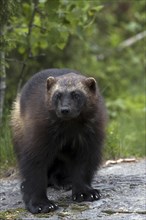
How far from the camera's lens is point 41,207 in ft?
15.9

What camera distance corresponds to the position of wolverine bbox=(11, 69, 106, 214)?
4898 millimetres

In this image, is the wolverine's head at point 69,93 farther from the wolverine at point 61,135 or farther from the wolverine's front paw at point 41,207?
the wolverine's front paw at point 41,207

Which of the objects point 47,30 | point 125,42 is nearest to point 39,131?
point 47,30

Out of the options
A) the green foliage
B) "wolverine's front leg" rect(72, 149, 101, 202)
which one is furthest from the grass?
"wolverine's front leg" rect(72, 149, 101, 202)

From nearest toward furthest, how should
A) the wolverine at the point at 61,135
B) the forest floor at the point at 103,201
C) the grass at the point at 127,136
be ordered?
the forest floor at the point at 103,201, the wolverine at the point at 61,135, the grass at the point at 127,136

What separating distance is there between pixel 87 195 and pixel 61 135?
0.56 metres

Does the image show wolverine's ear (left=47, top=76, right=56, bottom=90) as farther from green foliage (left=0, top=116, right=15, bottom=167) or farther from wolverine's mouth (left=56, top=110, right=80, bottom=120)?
green foliage (left=0, top=116, right=15, bottom=167)

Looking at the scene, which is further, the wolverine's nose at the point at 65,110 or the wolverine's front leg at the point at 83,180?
the wolverine's front leg at the point at 83,180

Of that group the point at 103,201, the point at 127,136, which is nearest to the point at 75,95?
the point at 103,201

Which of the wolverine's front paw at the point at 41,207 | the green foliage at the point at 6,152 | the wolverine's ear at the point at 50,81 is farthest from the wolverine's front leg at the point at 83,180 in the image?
the green foliage at the point at 6,152

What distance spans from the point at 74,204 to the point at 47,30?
2.59 m

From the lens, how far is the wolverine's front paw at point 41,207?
483 centimetres

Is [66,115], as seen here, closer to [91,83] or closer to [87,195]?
[91,83]

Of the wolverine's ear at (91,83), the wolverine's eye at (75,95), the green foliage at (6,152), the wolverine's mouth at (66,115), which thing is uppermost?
the wolverine's ear at (91,83)
